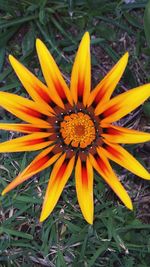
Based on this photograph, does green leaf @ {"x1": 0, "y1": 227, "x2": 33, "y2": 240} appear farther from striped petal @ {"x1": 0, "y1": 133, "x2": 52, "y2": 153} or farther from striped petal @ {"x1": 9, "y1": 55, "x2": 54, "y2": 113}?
striped petal @ {"x1": 9, "y1": 55, "x2": 54, "y2": 113}

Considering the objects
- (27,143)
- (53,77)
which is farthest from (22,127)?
(53,77)

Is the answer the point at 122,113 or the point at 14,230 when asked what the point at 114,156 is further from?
the point at 14,230

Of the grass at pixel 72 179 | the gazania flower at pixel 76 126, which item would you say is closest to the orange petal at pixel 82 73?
the gazania flower at pixel 76 126

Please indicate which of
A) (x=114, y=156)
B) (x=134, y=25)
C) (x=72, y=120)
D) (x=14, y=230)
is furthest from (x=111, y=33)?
(x=14, y=230)

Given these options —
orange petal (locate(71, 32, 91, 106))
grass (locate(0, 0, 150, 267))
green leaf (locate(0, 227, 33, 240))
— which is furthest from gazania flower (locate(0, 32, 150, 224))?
green leaf (locate(0, 227, 33, 240))

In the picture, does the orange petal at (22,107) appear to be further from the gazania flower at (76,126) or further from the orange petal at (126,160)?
the orange petal at (126,160)

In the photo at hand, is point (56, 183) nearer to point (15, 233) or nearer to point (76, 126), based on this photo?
point (76, 126)
